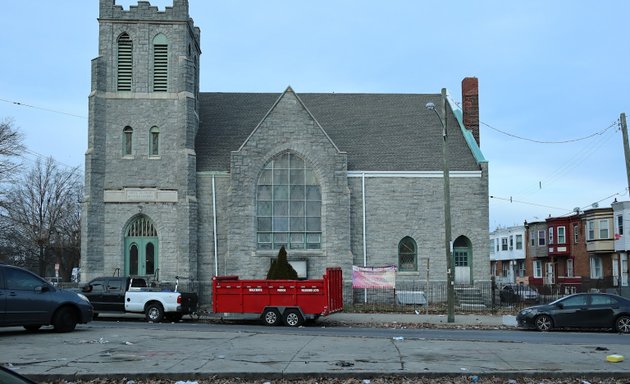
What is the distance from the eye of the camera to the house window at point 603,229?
5428cm

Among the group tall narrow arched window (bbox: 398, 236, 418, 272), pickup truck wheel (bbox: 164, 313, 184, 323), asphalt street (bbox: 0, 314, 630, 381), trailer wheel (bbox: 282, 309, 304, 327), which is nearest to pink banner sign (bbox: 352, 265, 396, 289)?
tall narrow arched window (bbox: 398, 236, 418, 272)

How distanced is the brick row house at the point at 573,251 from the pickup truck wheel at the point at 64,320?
2974cm

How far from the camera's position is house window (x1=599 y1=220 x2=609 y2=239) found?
54.3 m

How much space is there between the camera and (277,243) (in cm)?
3691

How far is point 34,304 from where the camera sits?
17062mm

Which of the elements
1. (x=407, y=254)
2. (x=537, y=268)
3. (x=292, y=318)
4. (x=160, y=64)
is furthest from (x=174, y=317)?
(x=537, y=268)

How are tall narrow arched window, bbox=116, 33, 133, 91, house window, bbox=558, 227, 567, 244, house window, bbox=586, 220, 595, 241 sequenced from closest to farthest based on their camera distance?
1. tall narrow arched window, bbox=116, 33, 133, 91
2. house window, bbox=586, 220, 595, 241
3. house window, bbox=558, 227, 567, 244

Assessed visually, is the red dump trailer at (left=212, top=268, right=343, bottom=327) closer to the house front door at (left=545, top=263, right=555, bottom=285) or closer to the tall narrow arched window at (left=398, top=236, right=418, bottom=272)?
the tall narrow arched window at (left=398, top=236, right=418, bottom=272)

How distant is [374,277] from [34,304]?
1840cm

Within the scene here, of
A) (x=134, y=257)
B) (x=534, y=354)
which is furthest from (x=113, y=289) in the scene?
(x=534, y=354)

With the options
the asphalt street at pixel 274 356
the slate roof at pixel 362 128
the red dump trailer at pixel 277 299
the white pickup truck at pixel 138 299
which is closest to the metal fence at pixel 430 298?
the slate roof at pixel 362 128

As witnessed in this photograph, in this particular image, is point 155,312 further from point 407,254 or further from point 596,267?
point 596,267

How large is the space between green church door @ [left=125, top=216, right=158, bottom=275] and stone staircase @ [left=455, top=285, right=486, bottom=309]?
15464 mm

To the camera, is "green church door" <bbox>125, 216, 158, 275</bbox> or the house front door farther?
the house front door
